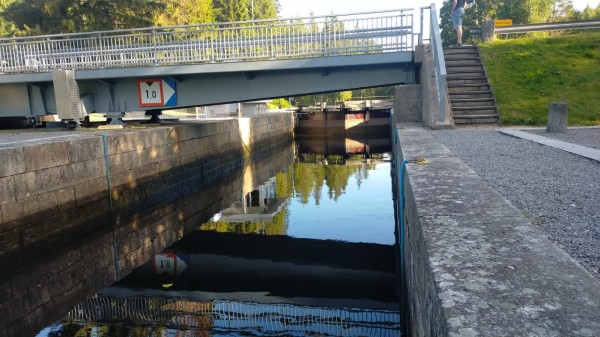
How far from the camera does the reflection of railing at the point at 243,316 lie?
591cm

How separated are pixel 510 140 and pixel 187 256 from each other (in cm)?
701

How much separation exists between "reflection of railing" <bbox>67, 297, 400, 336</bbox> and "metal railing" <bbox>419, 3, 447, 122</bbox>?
6721mm

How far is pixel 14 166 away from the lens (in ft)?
26.3

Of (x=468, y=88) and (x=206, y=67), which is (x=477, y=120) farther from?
(x=206, y=67)

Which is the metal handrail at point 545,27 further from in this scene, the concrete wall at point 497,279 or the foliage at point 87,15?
the foliage at point 87,15

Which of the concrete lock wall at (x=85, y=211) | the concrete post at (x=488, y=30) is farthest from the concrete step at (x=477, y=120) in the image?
the concrete post at (x=488, y=30)

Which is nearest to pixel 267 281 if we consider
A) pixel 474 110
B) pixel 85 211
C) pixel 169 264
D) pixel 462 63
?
pixel 169 264

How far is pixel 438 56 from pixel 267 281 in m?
7.56

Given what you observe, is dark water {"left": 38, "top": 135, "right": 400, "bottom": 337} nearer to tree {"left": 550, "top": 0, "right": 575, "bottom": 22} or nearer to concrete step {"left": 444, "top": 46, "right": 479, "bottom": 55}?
concrete step {"left": 444, "top": 46, "right": 479, "bottom": 55}

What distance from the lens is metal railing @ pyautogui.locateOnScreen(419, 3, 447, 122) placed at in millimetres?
11078

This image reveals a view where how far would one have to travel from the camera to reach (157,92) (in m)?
14.4

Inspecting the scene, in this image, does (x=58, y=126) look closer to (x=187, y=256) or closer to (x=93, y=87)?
(x=93, y=87)

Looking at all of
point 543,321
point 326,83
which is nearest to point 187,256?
point 326,83

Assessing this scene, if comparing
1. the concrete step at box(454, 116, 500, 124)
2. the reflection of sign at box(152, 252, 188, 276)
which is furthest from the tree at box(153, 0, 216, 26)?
the reflection of sign at box(152, 252, 188, 276)
